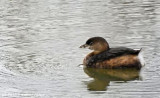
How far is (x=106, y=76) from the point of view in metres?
12.0

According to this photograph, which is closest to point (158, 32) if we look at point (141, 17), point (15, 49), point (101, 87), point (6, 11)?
point (141, 17)

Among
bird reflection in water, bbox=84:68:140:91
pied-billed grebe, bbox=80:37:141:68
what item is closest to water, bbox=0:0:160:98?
bird reflection in water, bbox=84:68:140:91

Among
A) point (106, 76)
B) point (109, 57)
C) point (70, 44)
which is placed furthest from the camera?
point (70, 44)

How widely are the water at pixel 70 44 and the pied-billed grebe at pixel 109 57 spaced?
7.6 inches

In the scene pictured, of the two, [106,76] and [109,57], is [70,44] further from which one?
[106,76]

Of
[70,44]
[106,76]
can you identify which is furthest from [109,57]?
[70,44]

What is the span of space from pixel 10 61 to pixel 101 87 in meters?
2.92

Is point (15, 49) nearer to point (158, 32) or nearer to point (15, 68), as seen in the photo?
point (15, 68)

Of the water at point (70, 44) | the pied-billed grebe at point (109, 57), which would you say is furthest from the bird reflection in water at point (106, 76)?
the pied-billed grebe at point (109, 57)

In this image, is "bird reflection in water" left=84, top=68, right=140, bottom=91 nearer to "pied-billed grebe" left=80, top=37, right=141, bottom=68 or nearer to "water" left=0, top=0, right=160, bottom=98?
"water" left=0, top=0, right=160, bottom=98

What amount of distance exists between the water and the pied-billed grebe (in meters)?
0.19

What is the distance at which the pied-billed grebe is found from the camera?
12.4 metres

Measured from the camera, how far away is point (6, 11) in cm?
2064

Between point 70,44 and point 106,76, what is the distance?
2.83m
